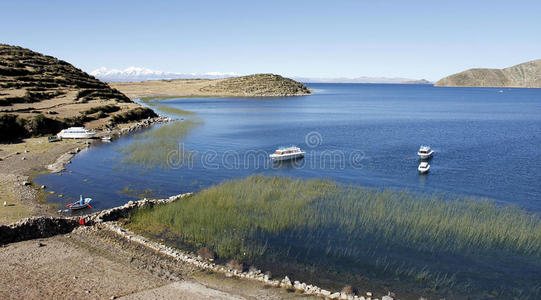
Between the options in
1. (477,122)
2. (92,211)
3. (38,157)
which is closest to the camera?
(92,211)

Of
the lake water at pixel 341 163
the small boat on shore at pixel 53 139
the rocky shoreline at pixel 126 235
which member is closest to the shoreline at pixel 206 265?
the rocky shoreline at pixel 126 235

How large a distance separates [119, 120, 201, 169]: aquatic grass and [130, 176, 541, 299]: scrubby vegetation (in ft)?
63.3

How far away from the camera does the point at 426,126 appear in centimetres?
10862

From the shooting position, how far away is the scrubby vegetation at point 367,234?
25.6m

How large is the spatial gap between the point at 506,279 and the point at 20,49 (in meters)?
187

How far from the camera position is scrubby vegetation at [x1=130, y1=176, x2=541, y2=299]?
2561 centimetres

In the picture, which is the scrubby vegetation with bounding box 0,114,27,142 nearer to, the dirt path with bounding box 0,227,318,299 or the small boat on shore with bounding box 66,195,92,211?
the small boat on shore with bounding box 66,195,92,211

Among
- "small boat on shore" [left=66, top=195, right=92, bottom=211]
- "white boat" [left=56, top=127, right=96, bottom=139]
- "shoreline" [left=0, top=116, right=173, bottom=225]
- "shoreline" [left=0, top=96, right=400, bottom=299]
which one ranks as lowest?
"shoreline" [left=0, top=96, right=400, bottom=299]

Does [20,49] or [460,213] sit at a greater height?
[20,49]

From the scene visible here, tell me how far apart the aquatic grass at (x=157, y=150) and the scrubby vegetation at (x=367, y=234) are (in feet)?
63.3

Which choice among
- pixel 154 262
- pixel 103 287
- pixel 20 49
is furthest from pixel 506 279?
pixel 20 49

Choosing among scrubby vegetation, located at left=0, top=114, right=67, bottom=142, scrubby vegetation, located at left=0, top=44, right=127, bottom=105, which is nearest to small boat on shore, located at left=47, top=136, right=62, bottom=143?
scrubby vegetation, located at left=0, top=114, right=67, bottom=142

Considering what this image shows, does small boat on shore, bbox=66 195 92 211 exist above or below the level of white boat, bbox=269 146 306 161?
below

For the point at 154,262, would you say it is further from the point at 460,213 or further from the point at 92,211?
the point at 460,213
